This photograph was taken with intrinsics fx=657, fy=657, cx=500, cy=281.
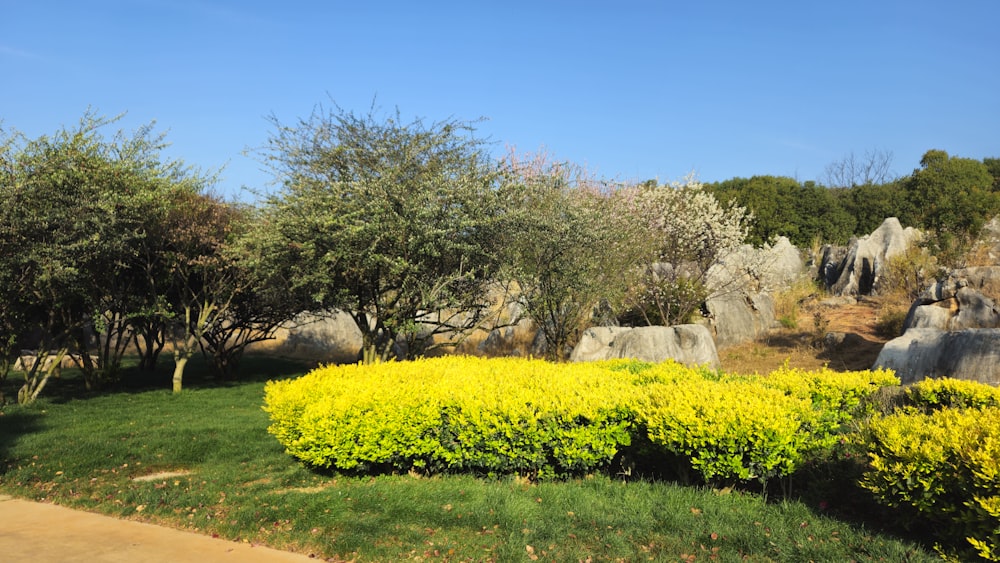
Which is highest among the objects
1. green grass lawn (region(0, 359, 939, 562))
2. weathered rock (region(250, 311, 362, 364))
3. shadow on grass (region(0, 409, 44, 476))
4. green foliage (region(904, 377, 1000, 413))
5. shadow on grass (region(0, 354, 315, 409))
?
weathered rock (region(250, 311, 362, 364))

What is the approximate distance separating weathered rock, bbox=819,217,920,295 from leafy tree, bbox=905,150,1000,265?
4.33ft

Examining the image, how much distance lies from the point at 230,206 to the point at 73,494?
1138cm

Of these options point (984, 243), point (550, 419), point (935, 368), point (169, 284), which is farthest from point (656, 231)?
point (550, 419)

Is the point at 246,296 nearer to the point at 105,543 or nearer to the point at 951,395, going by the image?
the point at 105,543

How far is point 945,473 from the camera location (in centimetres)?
Answer: 471

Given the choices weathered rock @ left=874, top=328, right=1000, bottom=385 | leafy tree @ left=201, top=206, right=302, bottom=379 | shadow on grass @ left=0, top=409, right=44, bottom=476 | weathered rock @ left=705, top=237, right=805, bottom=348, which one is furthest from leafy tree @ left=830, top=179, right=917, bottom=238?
shadow on grass @ left=0, top=409, right=44, bottom=476

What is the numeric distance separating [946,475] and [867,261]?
83.6 feet

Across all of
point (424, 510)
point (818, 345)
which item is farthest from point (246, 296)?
point (818, 345)

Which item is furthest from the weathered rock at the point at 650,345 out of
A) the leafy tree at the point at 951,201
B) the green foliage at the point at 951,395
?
the leafy tree at the point at 951,201

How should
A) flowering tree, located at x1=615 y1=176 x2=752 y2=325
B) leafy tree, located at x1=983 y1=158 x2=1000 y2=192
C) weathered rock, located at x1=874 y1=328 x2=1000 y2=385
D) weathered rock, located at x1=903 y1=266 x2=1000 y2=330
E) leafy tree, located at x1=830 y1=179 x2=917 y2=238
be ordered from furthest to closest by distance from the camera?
leafy tree, located at x1=983 y1=158 x2=1000 y2=192, leafy tree, located at x1=830 y1=179 x2=917 y2=238, flowering tree, located at x1=615 y1=176 x2=752 y2=325, weathered rock, located at x1=903 y1=266 x2=1000 y2=330, weathered rock, located at x1=874 y1=328 x2=1000 y2=385

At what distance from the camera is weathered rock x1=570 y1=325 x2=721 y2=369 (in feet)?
54.5

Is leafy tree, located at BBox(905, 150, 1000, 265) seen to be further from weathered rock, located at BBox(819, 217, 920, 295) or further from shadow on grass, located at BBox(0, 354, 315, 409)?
shadow on grass, located at BBox(0, 354, 315, 409)

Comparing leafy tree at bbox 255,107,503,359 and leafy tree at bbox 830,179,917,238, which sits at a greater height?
leafy tree at bbox 830,179,917,238

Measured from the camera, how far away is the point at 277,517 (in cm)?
594
